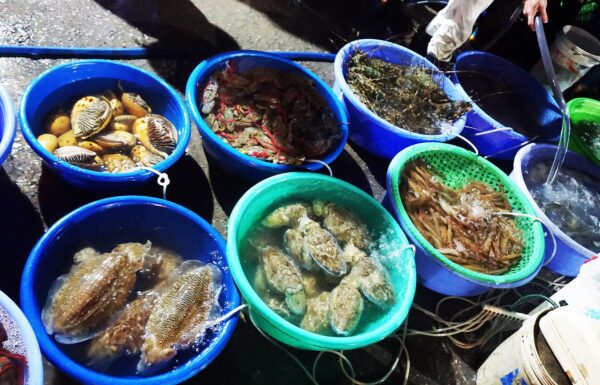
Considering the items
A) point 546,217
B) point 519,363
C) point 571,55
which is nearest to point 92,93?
point 519,363

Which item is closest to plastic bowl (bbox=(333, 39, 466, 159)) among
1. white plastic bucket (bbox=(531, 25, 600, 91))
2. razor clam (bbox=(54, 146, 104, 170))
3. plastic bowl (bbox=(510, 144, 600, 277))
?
plastic bowl (bbox=(510, 144, 600, 277))

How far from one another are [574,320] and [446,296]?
0.89 metres

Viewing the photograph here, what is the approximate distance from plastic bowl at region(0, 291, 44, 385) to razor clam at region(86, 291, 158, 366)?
0.96 feet

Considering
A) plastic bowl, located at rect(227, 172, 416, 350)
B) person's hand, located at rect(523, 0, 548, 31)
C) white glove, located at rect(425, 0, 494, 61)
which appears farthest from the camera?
white glove, located at rect(425, 0, 494, 61)

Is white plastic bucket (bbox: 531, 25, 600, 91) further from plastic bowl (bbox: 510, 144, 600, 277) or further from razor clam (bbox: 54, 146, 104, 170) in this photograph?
razor clam (bbox: 54, 146, 104, 170)

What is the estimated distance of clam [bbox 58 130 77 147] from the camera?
2.36 m

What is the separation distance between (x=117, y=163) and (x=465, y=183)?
237 centimetres

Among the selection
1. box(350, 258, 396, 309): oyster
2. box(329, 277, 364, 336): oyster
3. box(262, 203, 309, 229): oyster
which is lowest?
box(329, 277, 364, 336): oyster

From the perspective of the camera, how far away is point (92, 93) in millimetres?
2652

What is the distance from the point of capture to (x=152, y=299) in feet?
6.66

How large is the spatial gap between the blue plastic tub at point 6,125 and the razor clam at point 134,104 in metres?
0.69

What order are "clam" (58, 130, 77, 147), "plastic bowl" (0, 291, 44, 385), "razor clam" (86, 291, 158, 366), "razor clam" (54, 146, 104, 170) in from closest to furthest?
"plastic bowl" (0, 291, 44, 385)
"razor clam" (86, 291, 158, 366)
"razor clam" (54, 146, 104, 170)
"clam" (58, 130, 77, 147)

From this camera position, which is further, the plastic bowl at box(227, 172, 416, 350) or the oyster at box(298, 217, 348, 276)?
the oyster at box(298, 217, 348, 276)

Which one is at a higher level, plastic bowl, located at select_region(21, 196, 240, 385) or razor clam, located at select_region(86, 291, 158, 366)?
plastic bowl, located at select_region(21, 196, 240, 385)
